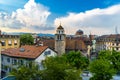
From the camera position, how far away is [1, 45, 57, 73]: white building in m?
56.4

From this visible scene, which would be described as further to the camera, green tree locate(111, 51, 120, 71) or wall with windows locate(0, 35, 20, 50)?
wall with windows locate(0, 35, 20, 50)

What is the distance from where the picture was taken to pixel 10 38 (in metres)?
79.8

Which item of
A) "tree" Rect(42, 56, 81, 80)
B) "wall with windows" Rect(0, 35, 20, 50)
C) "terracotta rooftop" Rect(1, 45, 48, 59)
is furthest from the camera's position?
"wall with windows" Rect(0, 35, 20, 50)

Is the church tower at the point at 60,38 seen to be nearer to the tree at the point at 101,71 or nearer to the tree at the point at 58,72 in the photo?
the tree at the point at 101,71

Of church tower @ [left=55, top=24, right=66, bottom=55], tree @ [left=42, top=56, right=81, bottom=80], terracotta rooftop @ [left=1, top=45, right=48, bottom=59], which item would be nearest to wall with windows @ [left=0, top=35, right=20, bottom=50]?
church tower @ [left=55, top=24, right=66, bottom=55]

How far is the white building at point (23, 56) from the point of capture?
185ft

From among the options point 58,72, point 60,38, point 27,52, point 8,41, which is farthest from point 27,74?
point 60,38

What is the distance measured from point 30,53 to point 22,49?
3.51 metres

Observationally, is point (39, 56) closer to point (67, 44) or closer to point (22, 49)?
point (22, 49)

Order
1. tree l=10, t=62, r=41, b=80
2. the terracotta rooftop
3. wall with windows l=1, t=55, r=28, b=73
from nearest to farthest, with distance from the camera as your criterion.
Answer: tree l=10, t=62, r=41, b=80, the terracotta rooftop, wall with windows l=1, t=55, r=28, b=73

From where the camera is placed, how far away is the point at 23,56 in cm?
5725

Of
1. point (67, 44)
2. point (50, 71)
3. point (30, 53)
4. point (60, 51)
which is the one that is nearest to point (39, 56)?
point (30, 53)

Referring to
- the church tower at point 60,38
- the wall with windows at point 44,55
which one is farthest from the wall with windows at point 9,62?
the church tower at point 60,38

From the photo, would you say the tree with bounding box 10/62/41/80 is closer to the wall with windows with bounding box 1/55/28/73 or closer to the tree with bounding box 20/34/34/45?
the wall with windows with bounding box 1/55/28/73
